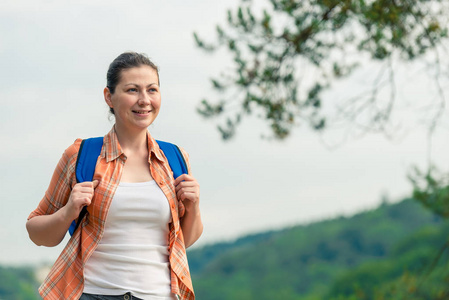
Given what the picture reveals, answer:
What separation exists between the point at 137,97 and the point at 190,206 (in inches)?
15.7

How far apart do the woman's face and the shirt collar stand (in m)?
0.09

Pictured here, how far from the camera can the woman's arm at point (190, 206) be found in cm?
206

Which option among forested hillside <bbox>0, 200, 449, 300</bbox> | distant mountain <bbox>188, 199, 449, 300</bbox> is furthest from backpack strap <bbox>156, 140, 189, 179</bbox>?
distant mountain <bbox>188, 199, 449, 300</bbox>

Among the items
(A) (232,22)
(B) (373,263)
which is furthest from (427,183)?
(B) (373,263)

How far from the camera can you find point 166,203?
2.02m

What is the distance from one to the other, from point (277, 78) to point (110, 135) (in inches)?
166

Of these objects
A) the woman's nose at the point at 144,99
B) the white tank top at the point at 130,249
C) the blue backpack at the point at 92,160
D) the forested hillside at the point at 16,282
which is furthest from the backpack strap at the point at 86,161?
the forested hillside at the point at 16,282

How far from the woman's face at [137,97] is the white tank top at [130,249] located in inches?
8.9

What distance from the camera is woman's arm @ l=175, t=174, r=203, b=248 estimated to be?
2.06 metres

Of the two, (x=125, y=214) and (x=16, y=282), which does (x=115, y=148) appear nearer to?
(x=125, y=214)

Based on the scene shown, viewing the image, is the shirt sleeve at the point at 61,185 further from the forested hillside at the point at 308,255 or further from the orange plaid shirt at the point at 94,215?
the forested hillside at the point at 308,255

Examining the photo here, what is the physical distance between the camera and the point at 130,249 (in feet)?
6.48

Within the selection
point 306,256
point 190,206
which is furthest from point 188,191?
point 306,256

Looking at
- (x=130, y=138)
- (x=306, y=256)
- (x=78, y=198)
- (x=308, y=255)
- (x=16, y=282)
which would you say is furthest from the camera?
(x=308, y=255)
